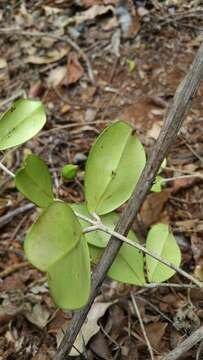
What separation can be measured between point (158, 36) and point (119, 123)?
1238 mm

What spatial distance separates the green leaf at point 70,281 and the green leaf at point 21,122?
26cm

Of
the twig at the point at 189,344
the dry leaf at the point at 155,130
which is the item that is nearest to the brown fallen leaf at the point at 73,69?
the dry leaf at the point at 155,130

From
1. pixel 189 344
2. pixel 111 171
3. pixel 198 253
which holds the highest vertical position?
pixel 111 171

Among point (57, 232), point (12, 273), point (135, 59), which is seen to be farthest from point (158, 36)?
point (57, 232)

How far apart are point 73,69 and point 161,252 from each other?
124 centimetres

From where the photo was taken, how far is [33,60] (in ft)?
6.97

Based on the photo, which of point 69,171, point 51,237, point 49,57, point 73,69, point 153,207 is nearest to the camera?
point 51,237

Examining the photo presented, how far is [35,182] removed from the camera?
0.81 m

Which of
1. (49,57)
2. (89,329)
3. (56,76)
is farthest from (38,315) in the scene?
(49,57)

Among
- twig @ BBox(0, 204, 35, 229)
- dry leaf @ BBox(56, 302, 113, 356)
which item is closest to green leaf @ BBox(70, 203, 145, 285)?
dry leaf @ BBox(56, 302, 113, 356)

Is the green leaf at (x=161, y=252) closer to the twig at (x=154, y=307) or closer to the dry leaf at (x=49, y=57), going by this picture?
the twig at (x=154, y=307)

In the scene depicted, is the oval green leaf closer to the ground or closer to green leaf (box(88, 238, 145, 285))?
green leaf (box(88, 238, 145, 285))

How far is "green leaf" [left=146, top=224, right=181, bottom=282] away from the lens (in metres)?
0.91

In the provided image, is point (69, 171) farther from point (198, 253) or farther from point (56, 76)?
point (56, 76)
